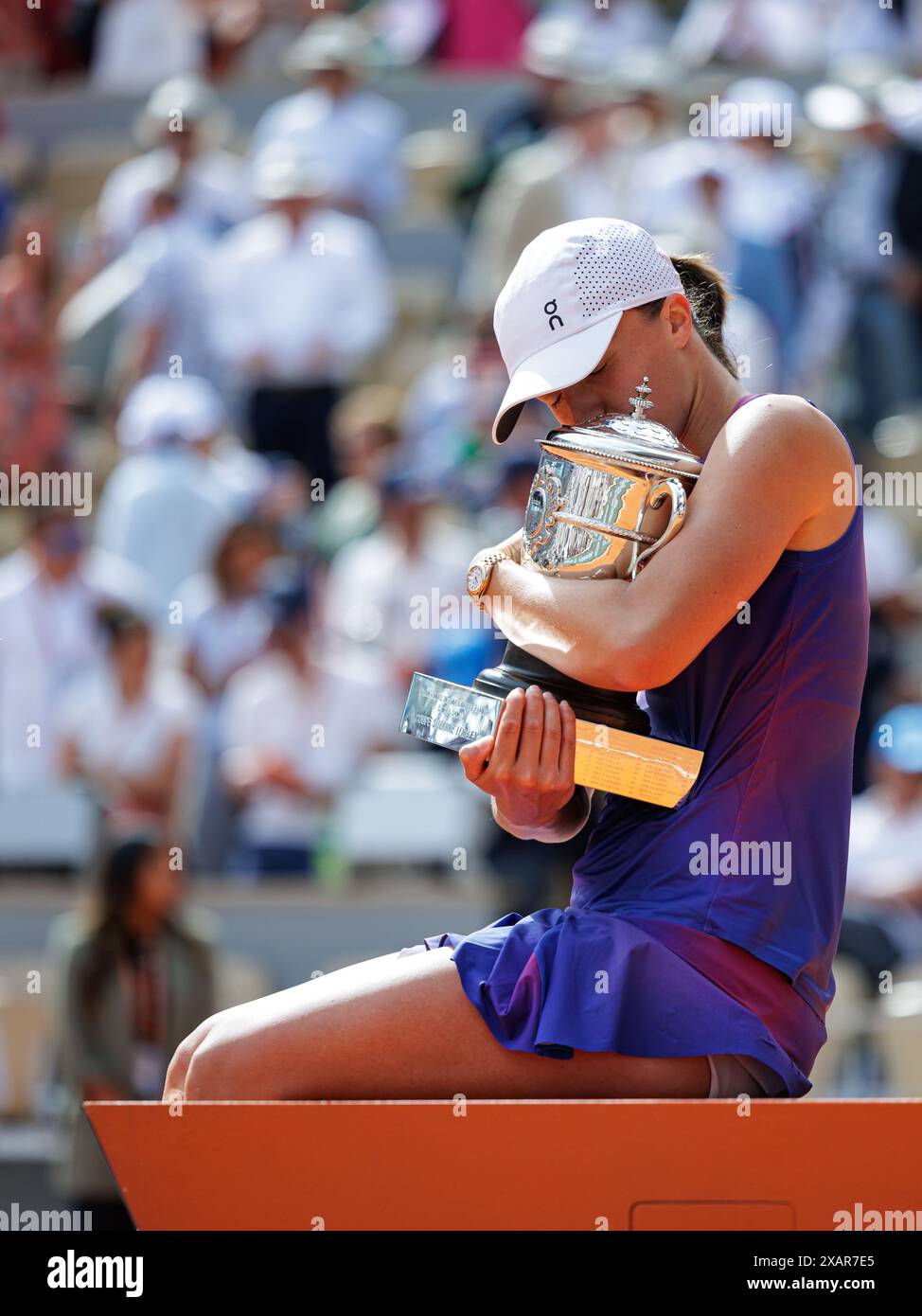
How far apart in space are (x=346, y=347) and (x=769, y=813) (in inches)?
283

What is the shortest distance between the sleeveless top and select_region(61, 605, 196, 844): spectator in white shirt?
4757mm

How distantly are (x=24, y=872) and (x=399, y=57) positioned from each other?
678cm

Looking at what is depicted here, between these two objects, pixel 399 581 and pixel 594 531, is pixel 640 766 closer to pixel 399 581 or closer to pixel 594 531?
pixel 594 531

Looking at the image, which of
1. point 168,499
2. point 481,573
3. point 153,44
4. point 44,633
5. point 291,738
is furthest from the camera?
point 153,44

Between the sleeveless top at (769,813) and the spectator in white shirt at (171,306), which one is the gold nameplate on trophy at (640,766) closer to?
the sleeveless top at (769,813)

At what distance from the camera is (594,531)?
8.27ft

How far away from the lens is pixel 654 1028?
7.97 ft

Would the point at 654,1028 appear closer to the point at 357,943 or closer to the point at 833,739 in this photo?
the point at 833,739

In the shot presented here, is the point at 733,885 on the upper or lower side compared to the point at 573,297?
lower

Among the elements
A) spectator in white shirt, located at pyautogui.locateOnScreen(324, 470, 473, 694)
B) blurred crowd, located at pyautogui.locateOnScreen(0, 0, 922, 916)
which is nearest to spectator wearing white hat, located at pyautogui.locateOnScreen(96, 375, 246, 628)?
blurred crowd, located at pyautogui.locateOnScreen(0, 0, 922, 916)

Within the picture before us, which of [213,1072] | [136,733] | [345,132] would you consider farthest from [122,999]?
[345,132]

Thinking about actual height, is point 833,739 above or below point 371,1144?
above

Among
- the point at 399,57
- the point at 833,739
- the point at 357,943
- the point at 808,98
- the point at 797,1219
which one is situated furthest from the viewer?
the point at 399,57
